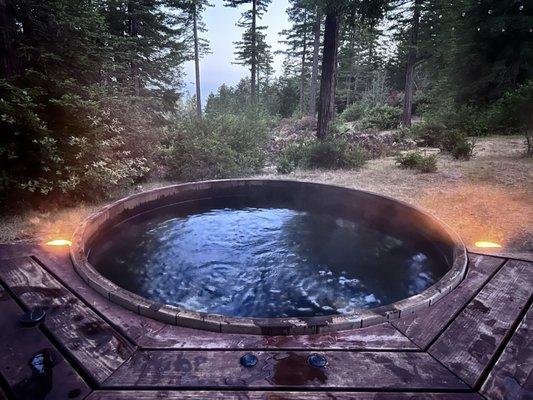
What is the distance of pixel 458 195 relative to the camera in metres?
5.25

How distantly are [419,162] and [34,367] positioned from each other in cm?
703

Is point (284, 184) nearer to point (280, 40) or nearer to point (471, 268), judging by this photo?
point (471, 268)

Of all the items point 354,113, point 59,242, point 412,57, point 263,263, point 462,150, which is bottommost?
point 263,263

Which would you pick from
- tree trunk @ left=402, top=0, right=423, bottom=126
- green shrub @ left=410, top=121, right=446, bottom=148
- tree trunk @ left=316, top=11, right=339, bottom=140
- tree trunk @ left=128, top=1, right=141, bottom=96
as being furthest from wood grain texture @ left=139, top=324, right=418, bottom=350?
tree trunk @ left=402, top=0, right=423, bottom=126

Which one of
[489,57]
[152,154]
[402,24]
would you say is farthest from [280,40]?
[152,154]

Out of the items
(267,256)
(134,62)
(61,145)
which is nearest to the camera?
(267,256)

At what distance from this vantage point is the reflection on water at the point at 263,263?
3.16 metres

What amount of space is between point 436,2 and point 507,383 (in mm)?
15490

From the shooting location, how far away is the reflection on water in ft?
10.4

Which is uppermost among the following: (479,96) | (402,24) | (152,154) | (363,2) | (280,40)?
(280,40)

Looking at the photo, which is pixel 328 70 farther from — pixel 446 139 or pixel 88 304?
pixel 88 304

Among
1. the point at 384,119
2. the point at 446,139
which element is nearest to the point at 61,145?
the point at 446,139

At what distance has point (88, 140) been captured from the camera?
479 cm

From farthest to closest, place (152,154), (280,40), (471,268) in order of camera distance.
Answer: (280,40), (152,154), (471,268)
